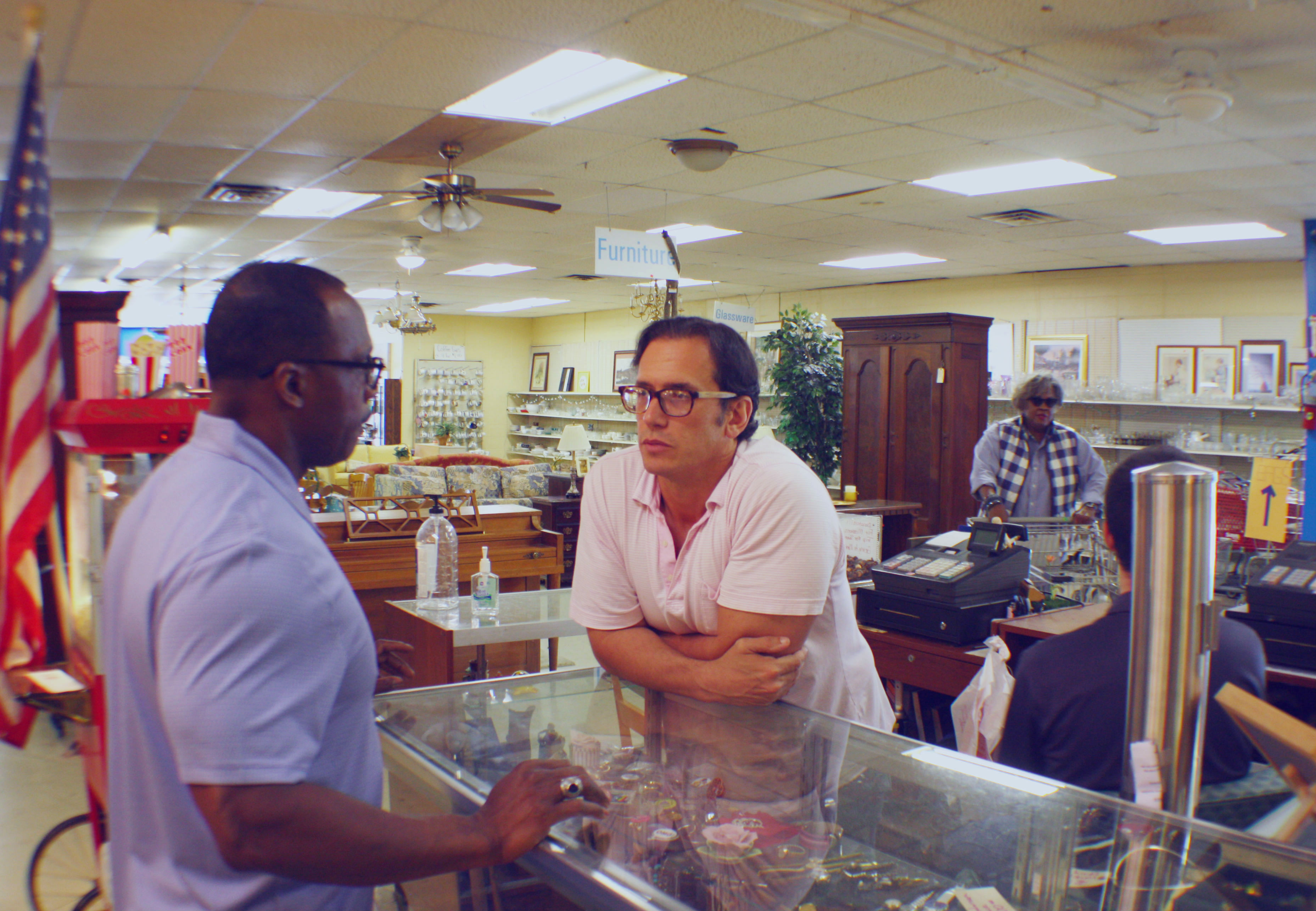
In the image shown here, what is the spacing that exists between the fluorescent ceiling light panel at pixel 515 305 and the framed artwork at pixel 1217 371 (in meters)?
8.55

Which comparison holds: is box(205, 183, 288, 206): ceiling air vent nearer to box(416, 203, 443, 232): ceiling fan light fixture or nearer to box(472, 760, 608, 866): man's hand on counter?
box(416, 203, 443, 232): ceiling fan light fixture

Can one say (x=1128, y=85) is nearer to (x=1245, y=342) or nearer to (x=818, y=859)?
(x=818, y=859)

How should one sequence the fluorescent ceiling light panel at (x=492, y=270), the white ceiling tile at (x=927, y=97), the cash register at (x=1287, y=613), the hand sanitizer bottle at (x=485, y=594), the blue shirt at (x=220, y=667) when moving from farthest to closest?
the fluorescent ceiling light panel at (x=492, y=270)
the white ceiling tile at (x=927, y=97)
the hand sanitizer bottle at (x=485, y=594)
the cash register at (x=1287, y=613)
the blue shirt at (x=220, y=667)

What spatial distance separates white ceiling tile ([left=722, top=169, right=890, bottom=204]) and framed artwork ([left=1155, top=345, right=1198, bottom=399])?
425 cm

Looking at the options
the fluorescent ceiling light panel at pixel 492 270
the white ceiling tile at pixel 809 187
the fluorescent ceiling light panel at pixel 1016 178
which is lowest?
the fluorescent ceiling light panel at pixel 1016 178

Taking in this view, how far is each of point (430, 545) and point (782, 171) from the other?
3417 mm

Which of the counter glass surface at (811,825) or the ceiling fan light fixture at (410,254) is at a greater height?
the ceiling fan light fixture at (410,254)

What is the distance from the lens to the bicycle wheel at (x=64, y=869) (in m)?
2.97

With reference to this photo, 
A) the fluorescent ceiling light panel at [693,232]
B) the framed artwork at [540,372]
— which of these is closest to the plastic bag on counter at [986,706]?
the fluorescent ceiling light panel at [693,232]

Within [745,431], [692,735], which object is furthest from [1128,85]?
[692,735]

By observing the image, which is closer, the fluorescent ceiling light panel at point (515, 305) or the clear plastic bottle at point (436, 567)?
the clear plastic bottle at point (436, 567)

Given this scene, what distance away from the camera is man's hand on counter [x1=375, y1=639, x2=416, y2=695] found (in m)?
1.79

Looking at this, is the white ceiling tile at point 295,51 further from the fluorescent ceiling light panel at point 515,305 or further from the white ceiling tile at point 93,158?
the fluorescent ceiling light panel at point 515,305

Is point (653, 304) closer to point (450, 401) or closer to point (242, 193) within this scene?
point (242, 193)
